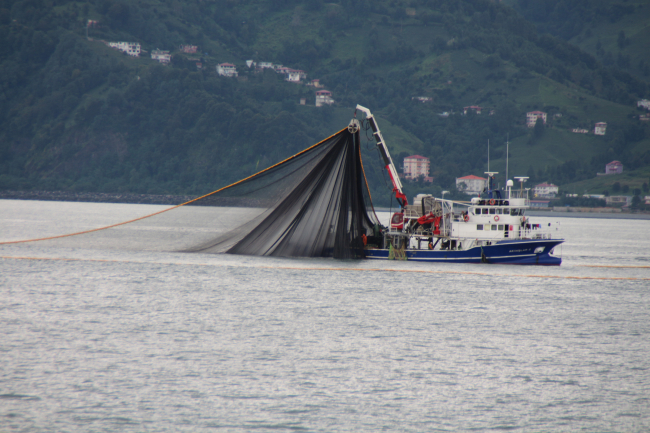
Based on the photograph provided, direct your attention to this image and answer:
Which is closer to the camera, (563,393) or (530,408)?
(530,408)

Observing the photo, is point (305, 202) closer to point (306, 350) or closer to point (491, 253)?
point (491, 253)

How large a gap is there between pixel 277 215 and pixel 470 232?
480 inches

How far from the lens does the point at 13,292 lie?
30.8 metres

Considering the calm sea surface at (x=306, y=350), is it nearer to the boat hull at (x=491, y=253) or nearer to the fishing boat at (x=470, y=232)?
the boat hull at (x=491, y=253)

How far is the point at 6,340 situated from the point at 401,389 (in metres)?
12.7

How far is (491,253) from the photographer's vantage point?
40312 millimetres

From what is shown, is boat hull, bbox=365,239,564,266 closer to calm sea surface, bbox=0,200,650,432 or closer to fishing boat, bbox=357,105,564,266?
fishing boat, bbox=357,105,564,266

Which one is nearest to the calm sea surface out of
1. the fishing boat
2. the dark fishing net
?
the dark fishing net

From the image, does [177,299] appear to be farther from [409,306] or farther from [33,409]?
[33,409]

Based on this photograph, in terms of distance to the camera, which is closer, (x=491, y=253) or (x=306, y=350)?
(x=306, y=350)

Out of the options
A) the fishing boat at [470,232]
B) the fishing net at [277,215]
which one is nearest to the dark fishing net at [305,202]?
the fishing net at [277,215]

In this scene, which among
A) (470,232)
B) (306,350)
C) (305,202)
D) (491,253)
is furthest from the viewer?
(491,253)

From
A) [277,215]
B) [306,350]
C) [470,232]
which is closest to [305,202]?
[277,215]

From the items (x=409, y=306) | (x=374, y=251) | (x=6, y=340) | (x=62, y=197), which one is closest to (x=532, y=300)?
(x=409, y=306)
